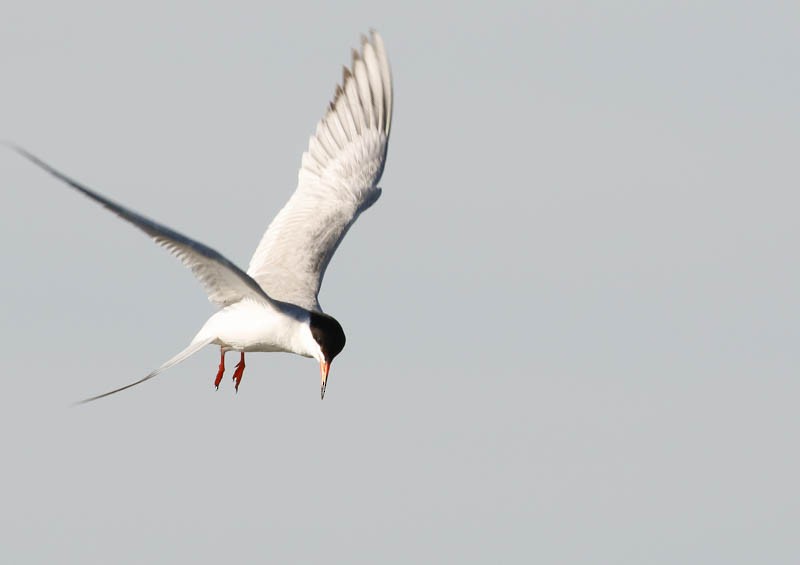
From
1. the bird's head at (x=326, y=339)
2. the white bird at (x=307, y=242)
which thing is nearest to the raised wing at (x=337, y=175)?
the white bird at (x=307, y=242)

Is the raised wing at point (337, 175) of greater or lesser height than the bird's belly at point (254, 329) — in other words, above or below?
above

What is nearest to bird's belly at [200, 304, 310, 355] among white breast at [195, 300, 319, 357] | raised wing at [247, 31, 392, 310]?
white breast at [195, 300, 319, 357]

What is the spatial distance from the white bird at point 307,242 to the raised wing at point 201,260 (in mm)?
10

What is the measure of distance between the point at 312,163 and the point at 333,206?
Answer: 2.91 ft

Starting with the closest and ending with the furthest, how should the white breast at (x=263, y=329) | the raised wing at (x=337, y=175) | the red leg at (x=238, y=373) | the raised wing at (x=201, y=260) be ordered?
1. the raised wing at (x=201, y=260)
2. the white breast at (x=263, y=329)
3. the red leg at (x=238, y=373)
4. the raised wing at (x=337, y=175)

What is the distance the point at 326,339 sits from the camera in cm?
1612

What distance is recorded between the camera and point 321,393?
16.2 metres

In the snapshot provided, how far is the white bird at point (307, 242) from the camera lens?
16172 mm

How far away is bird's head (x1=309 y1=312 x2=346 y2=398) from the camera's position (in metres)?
16.1

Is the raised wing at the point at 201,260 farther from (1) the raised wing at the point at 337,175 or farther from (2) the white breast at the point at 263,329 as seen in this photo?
(1) the raised wing at the point at 337,175

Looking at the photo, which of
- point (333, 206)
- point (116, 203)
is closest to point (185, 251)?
point (116, 203)

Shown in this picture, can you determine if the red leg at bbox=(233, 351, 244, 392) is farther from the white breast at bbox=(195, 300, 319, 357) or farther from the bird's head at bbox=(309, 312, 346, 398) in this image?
the bird's head at bbox=(309, 312, 346, 398)

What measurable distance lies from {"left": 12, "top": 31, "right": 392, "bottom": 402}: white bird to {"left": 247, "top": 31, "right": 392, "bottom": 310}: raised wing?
0.01 meters

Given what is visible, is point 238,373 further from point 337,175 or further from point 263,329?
point 337,175
